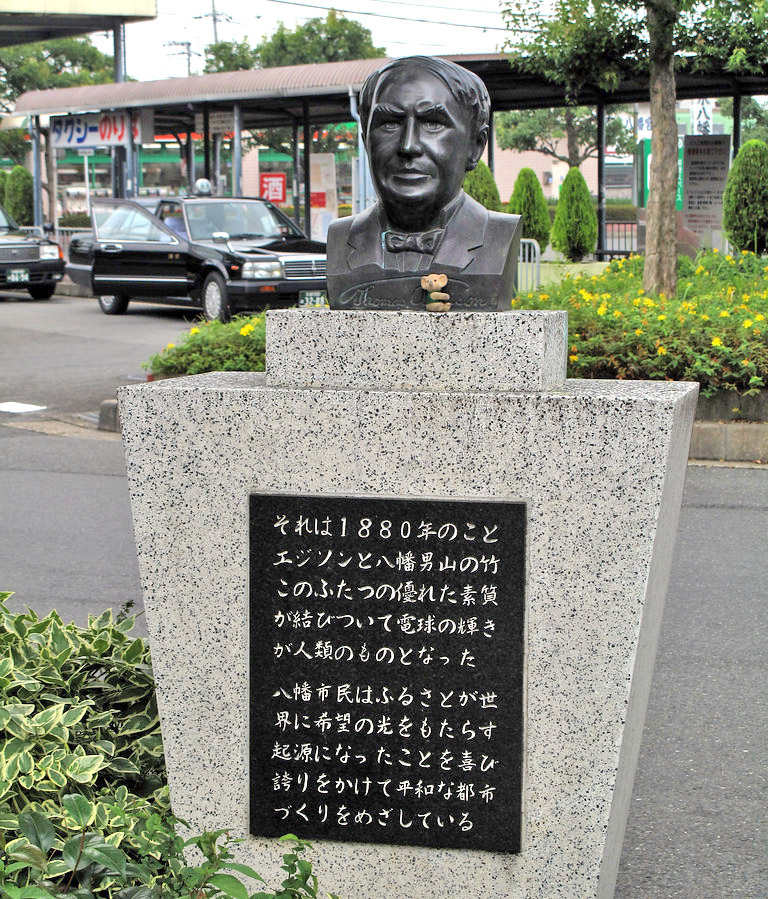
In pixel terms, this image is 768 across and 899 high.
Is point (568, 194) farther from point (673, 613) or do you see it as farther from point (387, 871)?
point (387, 871)

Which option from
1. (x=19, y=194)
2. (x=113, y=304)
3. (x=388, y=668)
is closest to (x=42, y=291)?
(x=113, y=304)

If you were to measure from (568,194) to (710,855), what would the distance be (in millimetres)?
18867

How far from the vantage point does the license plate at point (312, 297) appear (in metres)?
15.7

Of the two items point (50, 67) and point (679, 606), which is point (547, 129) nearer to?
point (50, 67)

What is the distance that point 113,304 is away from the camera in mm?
19594

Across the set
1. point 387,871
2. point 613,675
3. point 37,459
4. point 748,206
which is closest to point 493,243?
point 613,675

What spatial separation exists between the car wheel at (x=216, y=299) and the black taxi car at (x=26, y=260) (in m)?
6.02

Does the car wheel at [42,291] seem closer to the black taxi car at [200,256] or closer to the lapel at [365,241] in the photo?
the black taxi car at [200,256]

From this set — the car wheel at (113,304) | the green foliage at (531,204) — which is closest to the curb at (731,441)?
the car wheel at (113,304)

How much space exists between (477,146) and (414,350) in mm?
794

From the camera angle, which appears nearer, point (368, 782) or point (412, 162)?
point (368, 782)

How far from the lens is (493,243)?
10.9ft

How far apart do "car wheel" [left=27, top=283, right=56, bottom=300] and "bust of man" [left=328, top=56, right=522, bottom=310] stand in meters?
20.1

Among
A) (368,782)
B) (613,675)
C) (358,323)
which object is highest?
(358,323)
